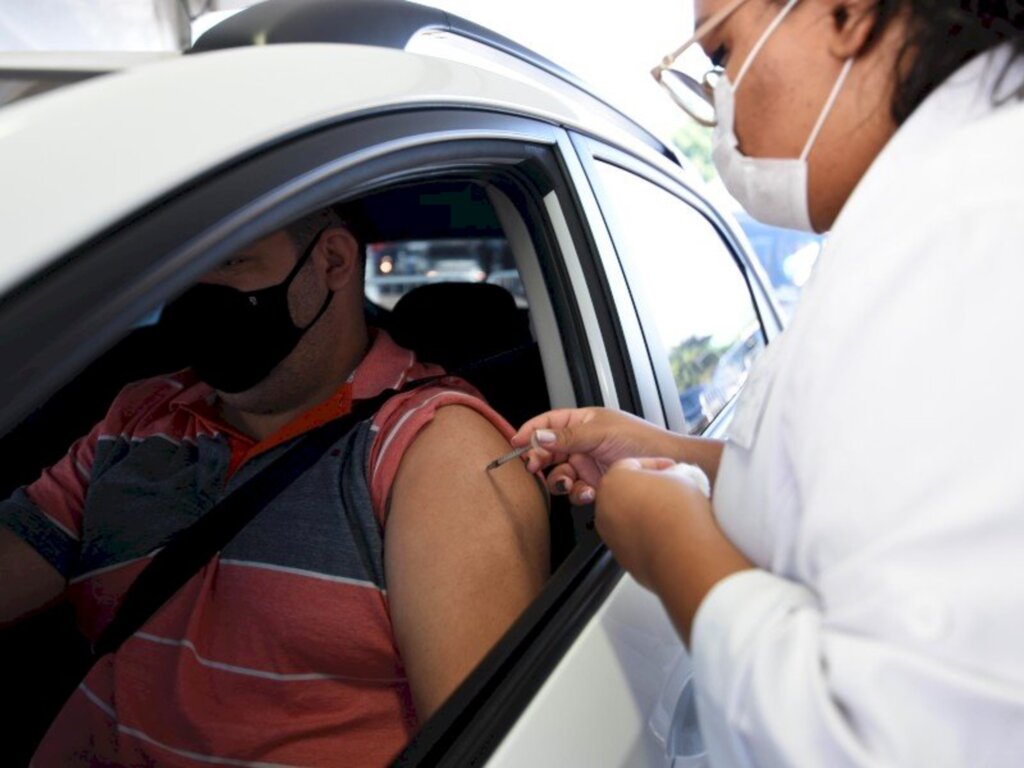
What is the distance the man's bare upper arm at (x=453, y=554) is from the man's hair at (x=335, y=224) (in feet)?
1.38

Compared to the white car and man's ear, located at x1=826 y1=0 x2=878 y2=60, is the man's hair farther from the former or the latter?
man's ear, located at x1=826 y1=0 x2=878 y2=60

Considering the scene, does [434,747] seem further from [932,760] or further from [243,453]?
[243,453]

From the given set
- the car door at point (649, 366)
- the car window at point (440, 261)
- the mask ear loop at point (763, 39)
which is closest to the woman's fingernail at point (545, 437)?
the car door at point (649, 366)

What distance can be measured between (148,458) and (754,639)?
4.53 feet

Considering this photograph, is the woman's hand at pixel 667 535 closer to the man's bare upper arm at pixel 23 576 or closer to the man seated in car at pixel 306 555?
the man seated in car at pixel 306 555

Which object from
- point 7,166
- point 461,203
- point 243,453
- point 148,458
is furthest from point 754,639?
point 461,203

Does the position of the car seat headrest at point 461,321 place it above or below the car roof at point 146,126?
below

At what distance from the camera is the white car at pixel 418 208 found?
0.65 meters

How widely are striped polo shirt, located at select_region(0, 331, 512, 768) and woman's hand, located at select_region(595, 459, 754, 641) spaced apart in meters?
0.51

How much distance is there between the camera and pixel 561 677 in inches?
41.9

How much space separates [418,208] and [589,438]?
130 cm

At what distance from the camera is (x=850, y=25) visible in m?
0.79

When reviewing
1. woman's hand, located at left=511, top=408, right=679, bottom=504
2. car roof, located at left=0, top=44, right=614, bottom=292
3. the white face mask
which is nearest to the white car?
car roof, located at left=0, top=44, right=614, bottom=292

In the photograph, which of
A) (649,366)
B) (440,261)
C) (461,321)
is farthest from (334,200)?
(440,261)
